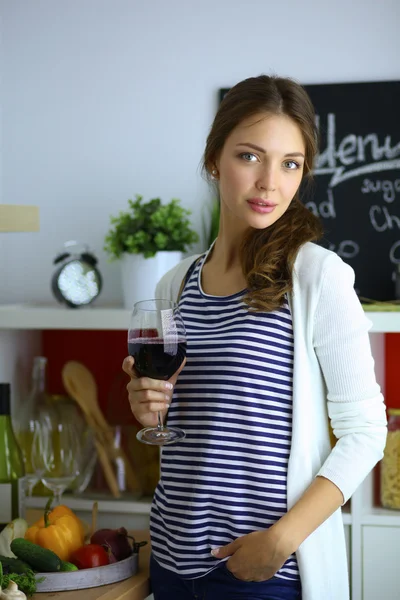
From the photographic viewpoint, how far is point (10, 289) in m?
2.33

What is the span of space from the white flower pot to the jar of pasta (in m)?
0.64

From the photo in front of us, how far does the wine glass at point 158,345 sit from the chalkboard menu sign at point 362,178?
0.90 meters

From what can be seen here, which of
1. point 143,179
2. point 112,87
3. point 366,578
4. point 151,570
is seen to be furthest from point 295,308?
point 112,87

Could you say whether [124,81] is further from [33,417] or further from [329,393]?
[329,393]

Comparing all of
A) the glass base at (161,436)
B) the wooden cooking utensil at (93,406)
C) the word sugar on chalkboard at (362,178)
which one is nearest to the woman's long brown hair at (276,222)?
the glass base at (161,436)

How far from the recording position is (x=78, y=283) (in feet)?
6.71

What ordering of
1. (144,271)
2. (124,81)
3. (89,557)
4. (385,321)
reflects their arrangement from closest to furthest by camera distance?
(89,557) < (385,321) < (144,271) < (124,81)

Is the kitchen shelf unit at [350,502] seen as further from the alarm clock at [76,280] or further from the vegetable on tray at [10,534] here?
the vegetable on tray at [10,534]

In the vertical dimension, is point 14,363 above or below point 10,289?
below

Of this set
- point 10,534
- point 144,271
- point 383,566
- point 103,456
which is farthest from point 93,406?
point 383,566

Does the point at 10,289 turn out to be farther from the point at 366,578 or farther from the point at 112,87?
the point at 366,578

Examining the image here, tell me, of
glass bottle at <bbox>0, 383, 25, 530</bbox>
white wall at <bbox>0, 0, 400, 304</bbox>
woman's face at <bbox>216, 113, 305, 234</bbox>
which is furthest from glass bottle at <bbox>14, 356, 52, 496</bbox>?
woman's face at <bbox>216, 113, 305, 234</bbox>

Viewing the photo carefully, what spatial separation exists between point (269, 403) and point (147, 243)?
820 mm

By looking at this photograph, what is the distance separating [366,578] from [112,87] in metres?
1.41
